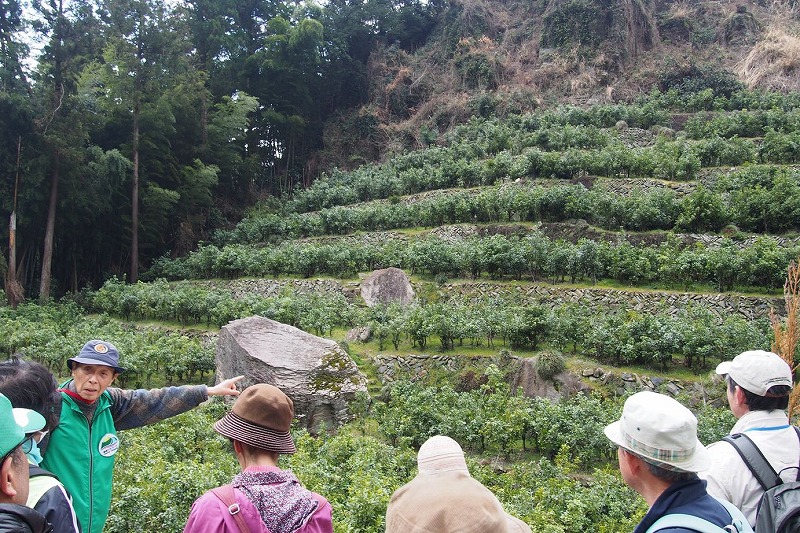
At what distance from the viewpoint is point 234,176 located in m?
29.2

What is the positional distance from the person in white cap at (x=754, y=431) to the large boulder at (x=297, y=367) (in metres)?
6.26

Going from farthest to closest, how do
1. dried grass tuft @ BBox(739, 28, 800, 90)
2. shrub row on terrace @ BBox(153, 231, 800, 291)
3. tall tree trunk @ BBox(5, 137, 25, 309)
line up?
dried grass tuft @ BBox(739, 28, 800, 90) → tall tree trunk @ BBox(5, 137, 25, 309) → shrub row on terrace @ BBox(153, 231, 800, 291)

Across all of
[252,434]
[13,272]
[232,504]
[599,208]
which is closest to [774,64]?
[599,208]

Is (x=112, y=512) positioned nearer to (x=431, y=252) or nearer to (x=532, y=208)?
(x=431, y=252)

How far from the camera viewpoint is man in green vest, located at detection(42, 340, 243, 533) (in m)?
2.80

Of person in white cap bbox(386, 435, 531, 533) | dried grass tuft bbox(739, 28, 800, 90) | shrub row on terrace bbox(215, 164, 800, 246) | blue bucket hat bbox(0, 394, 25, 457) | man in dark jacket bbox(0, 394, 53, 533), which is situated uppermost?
dried grass tuft bbox(739, 28, 800, 90)

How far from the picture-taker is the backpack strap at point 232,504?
2.01 m

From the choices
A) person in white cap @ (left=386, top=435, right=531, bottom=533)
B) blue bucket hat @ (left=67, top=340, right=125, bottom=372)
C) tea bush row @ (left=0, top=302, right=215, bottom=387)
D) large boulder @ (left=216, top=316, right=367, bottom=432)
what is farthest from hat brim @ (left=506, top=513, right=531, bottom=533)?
tea bush row @ (left=0, top=302, right=215, bottom=387)

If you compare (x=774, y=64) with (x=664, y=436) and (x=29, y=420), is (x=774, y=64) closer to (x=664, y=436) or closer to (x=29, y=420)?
(x=664, y=436)

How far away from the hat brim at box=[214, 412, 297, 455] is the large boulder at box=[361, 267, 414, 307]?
1246 cm

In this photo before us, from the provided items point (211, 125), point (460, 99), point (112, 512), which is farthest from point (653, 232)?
point (211, 125)

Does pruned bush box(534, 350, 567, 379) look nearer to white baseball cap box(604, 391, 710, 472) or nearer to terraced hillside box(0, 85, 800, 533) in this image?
terraced hillside box(0, 85, 800, 533)

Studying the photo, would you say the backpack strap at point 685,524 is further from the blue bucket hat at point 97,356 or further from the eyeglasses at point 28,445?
the blue bucket hat at point 97,356

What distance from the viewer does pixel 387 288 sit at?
15.1 metres
